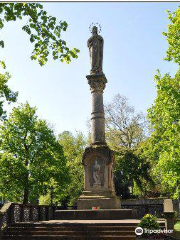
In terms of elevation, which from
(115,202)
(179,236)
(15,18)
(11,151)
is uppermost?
(15,18)

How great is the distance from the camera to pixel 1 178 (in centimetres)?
2564

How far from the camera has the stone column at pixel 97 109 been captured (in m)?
21.0

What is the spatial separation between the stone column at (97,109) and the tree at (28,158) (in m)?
7.97

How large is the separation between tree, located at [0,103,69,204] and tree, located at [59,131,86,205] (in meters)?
8.27

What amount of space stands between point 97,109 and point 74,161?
20.1 meters

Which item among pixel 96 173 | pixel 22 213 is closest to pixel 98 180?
pixel 96 173

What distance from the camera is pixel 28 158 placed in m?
26.8

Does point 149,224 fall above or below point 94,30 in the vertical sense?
below

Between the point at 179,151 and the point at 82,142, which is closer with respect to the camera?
the point at 179,151

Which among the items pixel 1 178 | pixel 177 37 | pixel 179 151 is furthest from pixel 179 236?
pixel 1 178

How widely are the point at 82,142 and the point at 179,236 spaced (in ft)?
93.2

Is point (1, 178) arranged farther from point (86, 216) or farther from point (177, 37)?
point (177, 37)

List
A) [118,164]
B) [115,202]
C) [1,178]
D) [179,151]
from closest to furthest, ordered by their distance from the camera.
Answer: [179,151] < [115,202] < [1,178] < [118,164]

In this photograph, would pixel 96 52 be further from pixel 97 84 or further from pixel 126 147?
pixel 126 147
